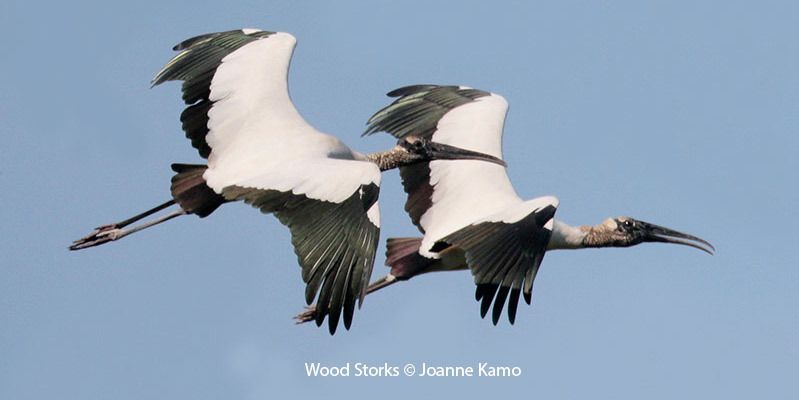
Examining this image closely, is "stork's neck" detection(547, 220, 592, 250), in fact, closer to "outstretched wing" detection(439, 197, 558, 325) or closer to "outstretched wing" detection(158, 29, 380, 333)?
"outstretched wing" detection(439, 197, 558, 325)

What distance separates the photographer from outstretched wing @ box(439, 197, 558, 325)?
67.1 feet

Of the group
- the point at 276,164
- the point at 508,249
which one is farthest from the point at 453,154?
the point at 276,164

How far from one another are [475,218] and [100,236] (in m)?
4.04

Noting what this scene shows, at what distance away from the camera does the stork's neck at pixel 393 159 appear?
73.6 ft

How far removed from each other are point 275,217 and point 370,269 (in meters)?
1.08

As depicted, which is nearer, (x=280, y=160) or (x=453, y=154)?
(x=280, y=160)

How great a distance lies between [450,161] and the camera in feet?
74.9

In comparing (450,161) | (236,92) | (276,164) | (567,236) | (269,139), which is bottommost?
(567,236)

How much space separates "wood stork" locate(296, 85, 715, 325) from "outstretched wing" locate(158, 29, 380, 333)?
1.50 metres

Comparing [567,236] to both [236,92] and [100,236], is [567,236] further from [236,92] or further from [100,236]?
[100,236]

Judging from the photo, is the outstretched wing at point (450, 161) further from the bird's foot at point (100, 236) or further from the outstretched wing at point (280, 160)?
the bird's foot at point (100, 236)

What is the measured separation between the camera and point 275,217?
19.1 meters

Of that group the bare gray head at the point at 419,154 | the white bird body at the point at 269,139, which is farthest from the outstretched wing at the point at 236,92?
the bare gray head at the point at 419,154

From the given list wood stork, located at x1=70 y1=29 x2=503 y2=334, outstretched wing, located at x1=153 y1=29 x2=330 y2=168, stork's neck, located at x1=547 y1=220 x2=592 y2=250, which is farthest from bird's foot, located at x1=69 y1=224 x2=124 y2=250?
stork's neck, located at x1=547 y1=220 x2=592 y2=250
